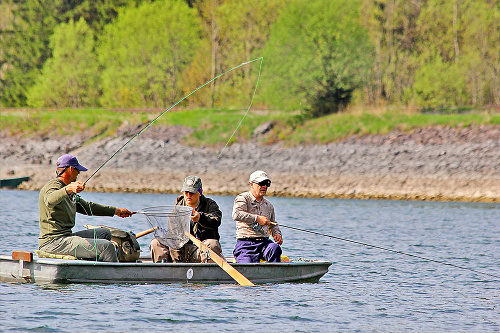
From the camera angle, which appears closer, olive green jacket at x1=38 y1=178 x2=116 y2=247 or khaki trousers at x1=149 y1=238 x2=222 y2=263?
olive green jacket at x1=38 y1=178 x2=116 y2=247

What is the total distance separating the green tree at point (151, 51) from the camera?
164 feet

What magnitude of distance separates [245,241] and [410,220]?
13.9 m

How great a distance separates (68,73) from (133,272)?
1814 inches

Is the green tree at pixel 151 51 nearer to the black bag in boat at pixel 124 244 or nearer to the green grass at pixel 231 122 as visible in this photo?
the green grass at pixel 231 122

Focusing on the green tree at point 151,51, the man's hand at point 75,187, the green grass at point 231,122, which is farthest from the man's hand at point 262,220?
the green tree at point 151,51

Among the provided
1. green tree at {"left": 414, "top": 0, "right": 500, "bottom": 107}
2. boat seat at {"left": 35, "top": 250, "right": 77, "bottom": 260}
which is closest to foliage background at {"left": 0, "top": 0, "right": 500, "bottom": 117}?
green tree at {"left": 414, "top": 0, "right": 500, "bottom": 107}

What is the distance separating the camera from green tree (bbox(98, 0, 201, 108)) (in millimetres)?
49938

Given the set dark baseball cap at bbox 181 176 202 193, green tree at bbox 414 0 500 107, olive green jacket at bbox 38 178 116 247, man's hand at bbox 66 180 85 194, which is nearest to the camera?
man's hand at bbox 66 180 85 194

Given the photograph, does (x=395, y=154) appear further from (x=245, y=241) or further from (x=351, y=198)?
(x=245, y=241)

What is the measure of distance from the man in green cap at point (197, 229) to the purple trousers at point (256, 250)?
0.39 metres

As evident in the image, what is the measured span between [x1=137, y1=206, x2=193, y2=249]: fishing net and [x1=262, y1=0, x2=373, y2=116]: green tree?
3301 centimetres

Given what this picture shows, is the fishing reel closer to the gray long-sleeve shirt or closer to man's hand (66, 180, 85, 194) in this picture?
the gray long-sleeve shirt

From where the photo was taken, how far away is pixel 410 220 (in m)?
23.6

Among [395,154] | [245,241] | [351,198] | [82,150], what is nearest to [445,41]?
[395,154]
